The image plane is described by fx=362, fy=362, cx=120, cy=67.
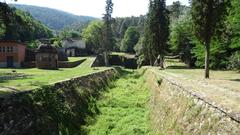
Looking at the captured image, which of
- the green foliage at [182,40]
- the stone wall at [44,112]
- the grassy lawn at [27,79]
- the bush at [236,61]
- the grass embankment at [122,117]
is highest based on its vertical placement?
the green foliage at [182,40]

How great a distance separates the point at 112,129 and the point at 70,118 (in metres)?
2.51

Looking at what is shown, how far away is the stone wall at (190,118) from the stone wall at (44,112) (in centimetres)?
458

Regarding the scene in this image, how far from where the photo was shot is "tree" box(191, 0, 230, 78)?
107 feet

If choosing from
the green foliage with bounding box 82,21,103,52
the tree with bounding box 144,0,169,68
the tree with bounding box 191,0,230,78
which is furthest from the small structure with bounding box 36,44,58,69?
the green foliage with bounding box 82,21,103,52

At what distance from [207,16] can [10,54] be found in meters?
52.4

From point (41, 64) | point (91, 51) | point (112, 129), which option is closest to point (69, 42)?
point (91, 51)

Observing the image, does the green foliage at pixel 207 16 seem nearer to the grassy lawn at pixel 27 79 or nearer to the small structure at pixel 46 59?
the grassy lawn at pixel 27 79

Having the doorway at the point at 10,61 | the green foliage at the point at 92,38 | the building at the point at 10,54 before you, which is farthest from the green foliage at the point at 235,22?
the green foliage at the point at 92,38

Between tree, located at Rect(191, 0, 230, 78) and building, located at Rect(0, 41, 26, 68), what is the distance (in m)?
50.7

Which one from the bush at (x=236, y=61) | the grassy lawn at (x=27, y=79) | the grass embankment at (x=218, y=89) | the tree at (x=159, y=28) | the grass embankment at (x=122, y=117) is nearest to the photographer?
the grass embankment at (x=218, y=89)

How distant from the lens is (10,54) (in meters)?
75.3

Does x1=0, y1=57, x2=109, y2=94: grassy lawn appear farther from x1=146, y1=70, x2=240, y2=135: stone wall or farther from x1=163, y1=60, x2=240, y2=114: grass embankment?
x1=163, y1=60, x2=240, y2=114: grass embankment

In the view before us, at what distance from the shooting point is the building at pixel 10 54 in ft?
246

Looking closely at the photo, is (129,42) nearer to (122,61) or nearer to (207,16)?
(122,61)
